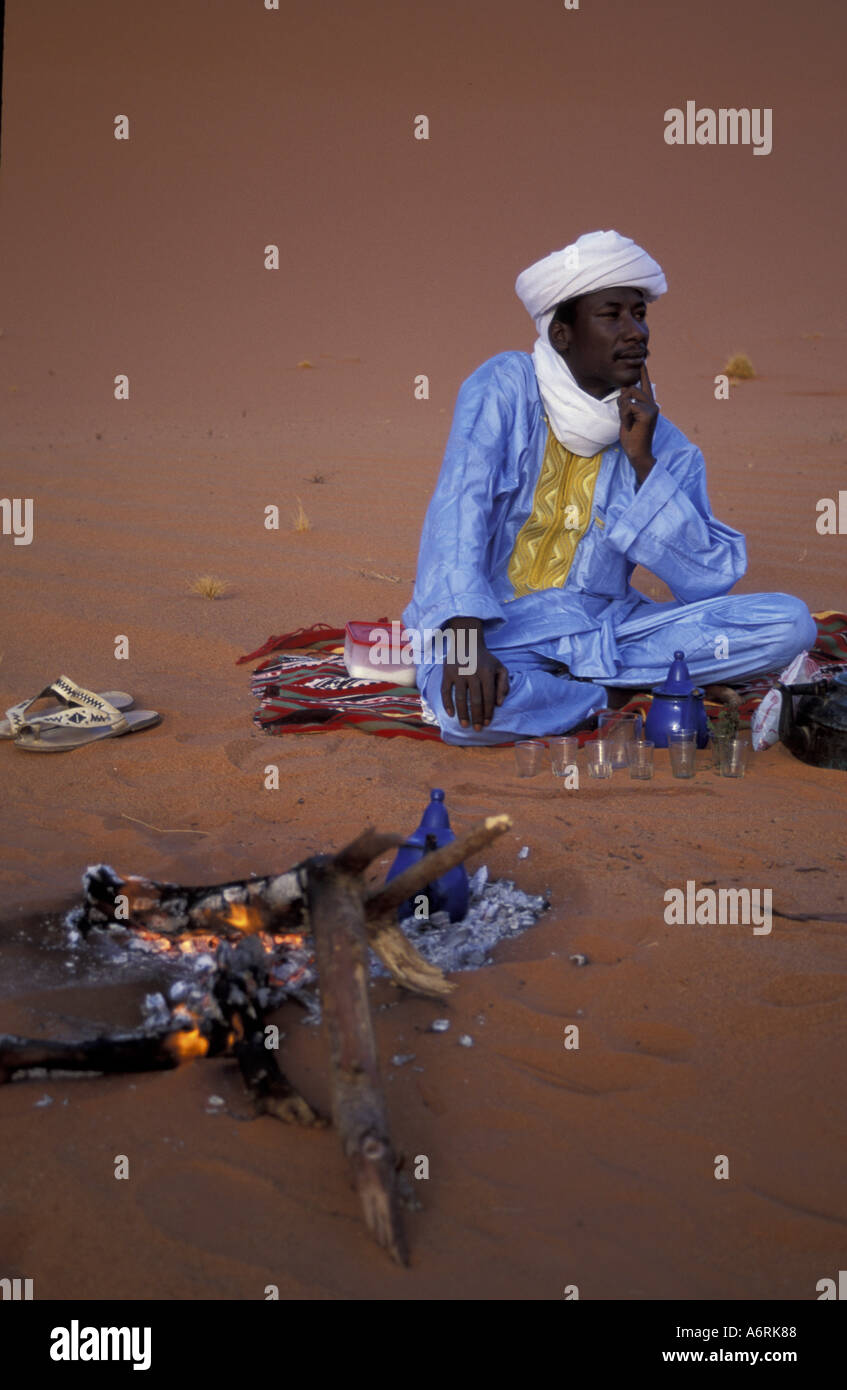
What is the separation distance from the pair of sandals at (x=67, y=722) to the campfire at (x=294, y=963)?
5.10ft

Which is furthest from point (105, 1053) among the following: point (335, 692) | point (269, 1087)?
point (335, 692)

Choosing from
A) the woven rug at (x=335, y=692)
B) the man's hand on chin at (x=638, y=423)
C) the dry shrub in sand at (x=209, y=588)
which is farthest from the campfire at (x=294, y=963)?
the dry shrub in sand at (x=209, y=588)

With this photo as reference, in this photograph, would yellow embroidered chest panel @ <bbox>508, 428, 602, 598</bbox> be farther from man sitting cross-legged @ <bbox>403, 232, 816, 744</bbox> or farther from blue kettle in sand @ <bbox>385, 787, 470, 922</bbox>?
blue kettle in sand @ <bbox>385, 787, 470, 922</bbox>

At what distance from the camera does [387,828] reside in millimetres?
3682

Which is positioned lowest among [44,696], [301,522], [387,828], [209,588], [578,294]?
[387,828]

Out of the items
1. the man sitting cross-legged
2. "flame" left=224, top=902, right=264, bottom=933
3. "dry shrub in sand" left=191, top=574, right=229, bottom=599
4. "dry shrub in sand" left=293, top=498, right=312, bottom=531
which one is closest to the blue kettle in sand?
"flame" left=224, top=902, right=264, bottom=933

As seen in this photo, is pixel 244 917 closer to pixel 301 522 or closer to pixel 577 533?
pixel 577 533

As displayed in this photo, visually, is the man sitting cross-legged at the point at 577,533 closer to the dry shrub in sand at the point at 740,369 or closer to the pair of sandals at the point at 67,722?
the pair of sandals at the point at 67,722

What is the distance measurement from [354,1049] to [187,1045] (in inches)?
20.6

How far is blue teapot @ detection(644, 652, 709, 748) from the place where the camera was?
439 centimetres

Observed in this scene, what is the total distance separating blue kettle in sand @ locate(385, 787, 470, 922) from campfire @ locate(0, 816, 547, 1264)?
4 cm

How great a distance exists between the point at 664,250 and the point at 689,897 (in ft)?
76.3

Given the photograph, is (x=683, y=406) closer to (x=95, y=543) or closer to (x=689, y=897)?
(x=95, y=543)

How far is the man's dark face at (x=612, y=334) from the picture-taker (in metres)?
4.50
